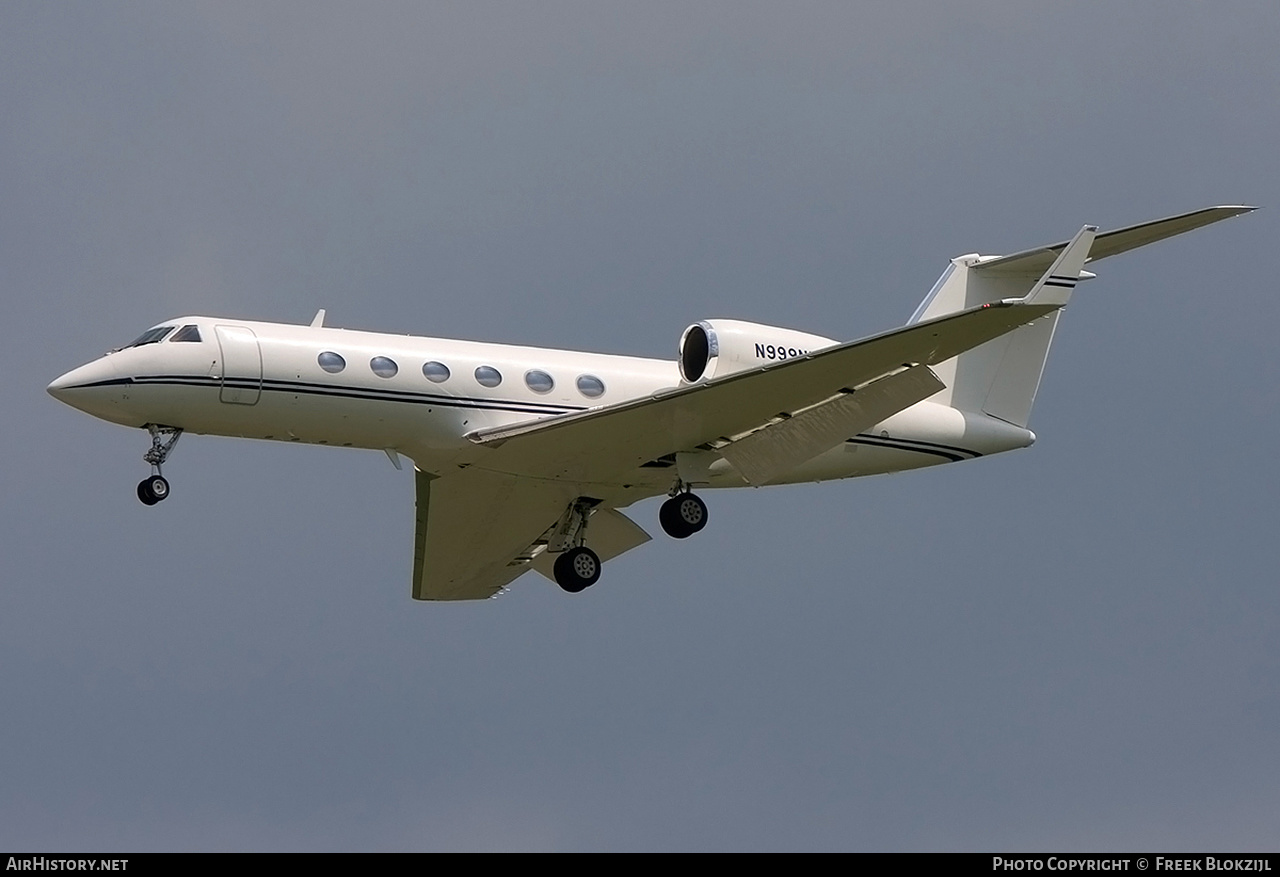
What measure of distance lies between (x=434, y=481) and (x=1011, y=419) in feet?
26.7

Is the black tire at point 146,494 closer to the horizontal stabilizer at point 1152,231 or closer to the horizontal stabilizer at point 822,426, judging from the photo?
the horizontal stabilizer at point 822,426

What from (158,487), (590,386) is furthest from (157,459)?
(590,386)

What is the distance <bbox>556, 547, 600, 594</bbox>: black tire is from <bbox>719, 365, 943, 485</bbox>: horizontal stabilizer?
7.73 feet

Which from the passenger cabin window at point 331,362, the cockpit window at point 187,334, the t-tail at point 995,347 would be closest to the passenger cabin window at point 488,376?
the passenger cabin window at point 331,362

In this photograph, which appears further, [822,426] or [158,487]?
[822,426]

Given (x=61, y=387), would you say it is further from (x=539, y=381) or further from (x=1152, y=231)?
(x=1152, y=231)

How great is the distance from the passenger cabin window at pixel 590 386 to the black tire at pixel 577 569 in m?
2.21

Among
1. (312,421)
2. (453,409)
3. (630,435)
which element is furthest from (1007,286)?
(312,421)

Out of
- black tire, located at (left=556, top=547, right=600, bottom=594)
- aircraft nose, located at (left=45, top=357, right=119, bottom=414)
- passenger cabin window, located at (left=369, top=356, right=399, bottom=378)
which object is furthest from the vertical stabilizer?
aircraft nose, located at (left=45, top=357, right=119, bottom=414)

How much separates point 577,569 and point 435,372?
352cm

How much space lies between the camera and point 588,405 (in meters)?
25.5

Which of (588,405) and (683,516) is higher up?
(588,405)

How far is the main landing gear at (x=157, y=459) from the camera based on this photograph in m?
23.9

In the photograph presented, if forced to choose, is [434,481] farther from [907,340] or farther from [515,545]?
Answer: [907,340]
